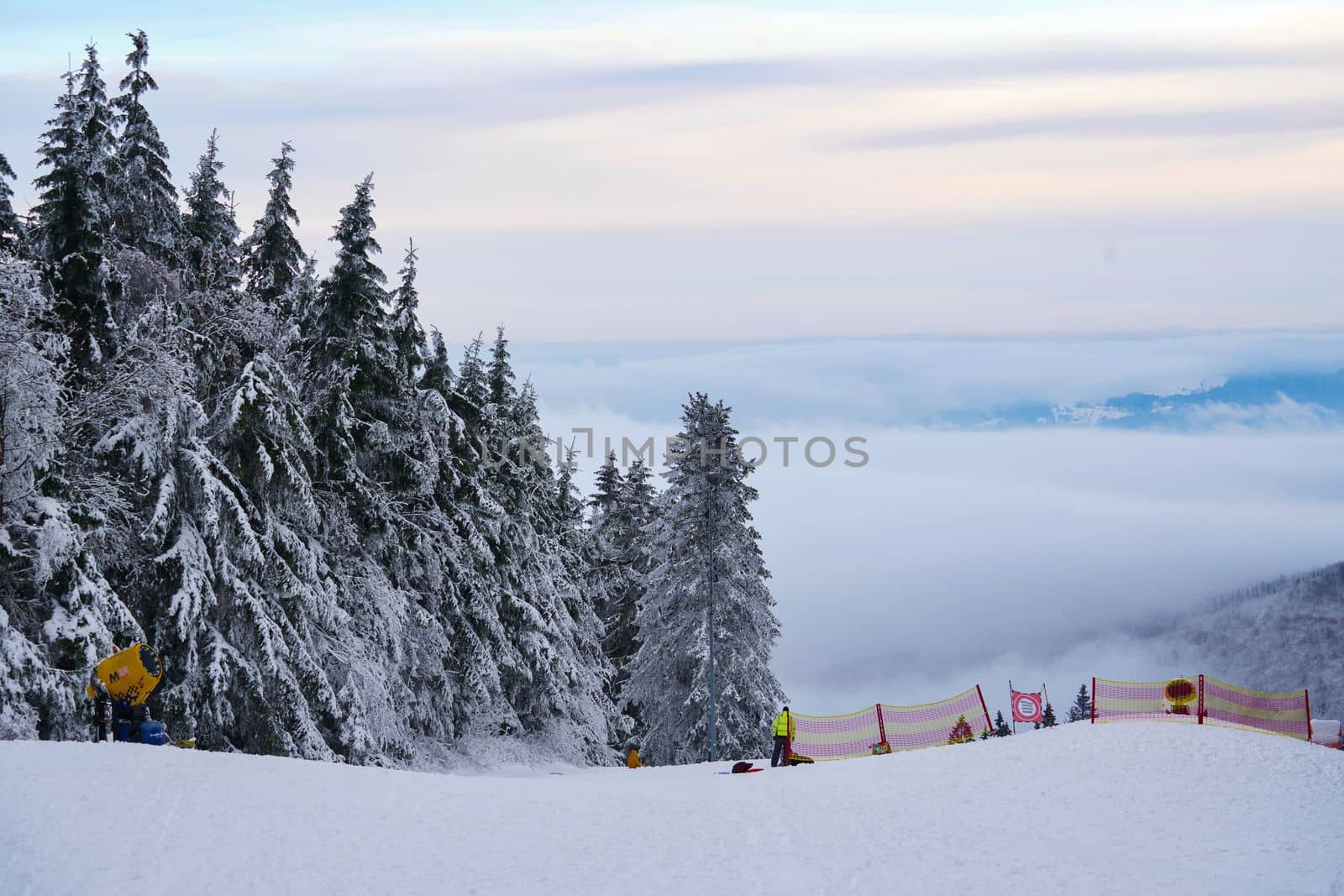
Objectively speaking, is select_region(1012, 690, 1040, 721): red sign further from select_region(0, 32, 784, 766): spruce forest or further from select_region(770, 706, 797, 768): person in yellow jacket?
select_region(0, 32, 784, 766): spruce forest

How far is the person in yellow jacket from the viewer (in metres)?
26.9

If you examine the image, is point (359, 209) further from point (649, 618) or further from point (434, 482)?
point (649, 618)

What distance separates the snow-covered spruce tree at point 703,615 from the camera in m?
41.7

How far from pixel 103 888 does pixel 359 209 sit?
21.6m

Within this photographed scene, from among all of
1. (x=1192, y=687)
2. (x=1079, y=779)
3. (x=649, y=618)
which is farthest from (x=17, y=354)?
(x=649, y=618)

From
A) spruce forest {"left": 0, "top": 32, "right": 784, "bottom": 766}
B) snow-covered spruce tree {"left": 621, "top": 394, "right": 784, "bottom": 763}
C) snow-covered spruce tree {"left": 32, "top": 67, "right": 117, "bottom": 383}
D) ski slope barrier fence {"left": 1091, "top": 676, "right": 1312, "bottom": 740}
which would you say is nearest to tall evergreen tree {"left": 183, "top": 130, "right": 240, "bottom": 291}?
spruce forest {"left": 0, "top": 32, "right": 784, "bottom": 766}

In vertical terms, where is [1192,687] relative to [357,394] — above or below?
below

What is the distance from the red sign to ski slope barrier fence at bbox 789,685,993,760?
82cm

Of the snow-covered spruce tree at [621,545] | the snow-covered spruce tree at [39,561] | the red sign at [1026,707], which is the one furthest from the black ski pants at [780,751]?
the snow-covered spruce tree at [621,545]

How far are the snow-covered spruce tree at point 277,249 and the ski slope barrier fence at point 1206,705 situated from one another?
23084 millimetres

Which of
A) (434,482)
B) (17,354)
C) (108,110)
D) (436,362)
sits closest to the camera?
(17,354)

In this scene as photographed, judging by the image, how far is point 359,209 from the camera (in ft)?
104

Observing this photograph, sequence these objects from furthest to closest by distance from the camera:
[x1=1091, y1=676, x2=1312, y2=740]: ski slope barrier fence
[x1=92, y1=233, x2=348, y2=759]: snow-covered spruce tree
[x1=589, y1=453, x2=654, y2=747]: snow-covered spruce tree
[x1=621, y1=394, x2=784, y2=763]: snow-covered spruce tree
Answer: [x1=589, y1=453, x2=654, y2=747]: snow-covered spruce tree → [x1=621, y1=394, x2=784, y2=763]: snow-covered spruce tree → [x1=1091, y1=676, x2=1312, y2=740]: ski slope barrier fence → [x1=92, y1=233, x2=348, y2=759]: snow-covered spruce tree

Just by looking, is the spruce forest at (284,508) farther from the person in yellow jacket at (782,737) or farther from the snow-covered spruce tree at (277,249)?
the person in yellow jacket at (782,737)
